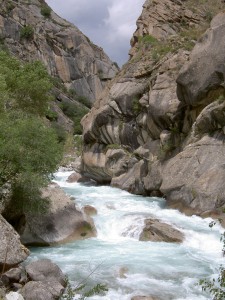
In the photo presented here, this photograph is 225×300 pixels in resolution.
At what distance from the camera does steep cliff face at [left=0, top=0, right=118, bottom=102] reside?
225ft

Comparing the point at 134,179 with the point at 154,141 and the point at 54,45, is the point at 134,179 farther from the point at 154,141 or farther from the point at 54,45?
the point at 54,45

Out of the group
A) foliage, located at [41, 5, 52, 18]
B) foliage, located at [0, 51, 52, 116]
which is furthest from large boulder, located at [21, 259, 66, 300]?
foliage, located at [41, 5, 52, 18]

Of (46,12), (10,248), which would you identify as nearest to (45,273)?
(10,248)

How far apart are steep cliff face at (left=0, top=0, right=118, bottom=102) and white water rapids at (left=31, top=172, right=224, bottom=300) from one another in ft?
185

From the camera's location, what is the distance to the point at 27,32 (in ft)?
226

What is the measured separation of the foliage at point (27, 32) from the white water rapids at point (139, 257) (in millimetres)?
57335

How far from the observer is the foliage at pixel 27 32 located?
6875 centimetres

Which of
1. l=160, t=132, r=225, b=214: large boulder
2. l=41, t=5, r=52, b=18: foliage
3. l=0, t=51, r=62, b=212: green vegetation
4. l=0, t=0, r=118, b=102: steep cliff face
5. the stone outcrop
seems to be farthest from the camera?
l=41, t=5, r=52, b=18: foliage

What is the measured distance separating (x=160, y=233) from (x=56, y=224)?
12.6 feet

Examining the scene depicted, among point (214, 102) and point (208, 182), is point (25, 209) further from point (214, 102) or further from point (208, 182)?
point (214, 102)

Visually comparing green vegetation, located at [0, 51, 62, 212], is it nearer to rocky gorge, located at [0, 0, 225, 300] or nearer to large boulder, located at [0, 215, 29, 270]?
rocky gorge, located at [0, 0, 225, 300]

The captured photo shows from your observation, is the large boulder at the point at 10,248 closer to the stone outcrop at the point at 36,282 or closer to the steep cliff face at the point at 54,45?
the stone outcrop at the point at 36,282

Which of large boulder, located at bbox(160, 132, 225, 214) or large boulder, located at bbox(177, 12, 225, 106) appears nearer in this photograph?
large boulder, located at bbox(160, 132, 225, 214)

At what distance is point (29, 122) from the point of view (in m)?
14.1
